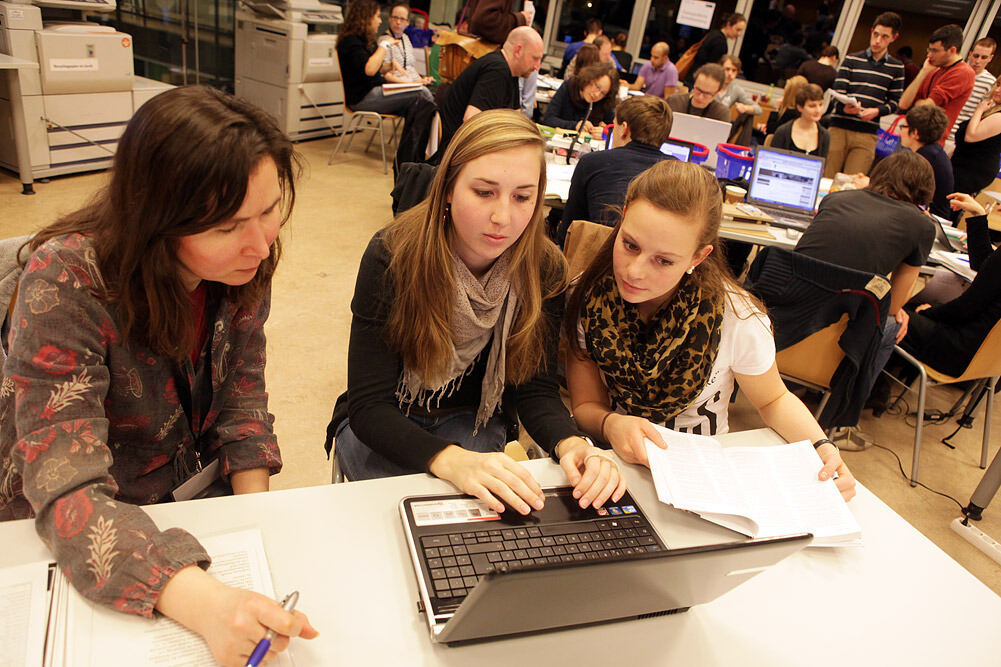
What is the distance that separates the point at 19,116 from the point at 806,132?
479cm

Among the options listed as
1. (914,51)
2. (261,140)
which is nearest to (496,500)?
(261,140)

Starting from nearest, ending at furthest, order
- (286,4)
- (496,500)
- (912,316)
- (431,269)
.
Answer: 1. (496,500)
2. (431,269)
3. (912,316)
4. (286,4)

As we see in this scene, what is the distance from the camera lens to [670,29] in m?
8.46

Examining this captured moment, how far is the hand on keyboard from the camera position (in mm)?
1007

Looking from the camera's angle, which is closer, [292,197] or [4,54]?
[292,197]

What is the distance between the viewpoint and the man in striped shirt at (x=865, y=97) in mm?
5117

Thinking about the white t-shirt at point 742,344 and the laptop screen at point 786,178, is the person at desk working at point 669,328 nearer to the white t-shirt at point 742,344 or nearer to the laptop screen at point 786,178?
the white t-shirt at point 742,344

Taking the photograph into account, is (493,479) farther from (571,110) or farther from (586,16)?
(586,16)

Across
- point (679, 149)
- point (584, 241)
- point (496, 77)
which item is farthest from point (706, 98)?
→ point (584, 241)

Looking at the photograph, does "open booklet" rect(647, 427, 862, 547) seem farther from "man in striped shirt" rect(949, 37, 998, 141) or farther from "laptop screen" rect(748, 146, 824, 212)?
"man in striped shirt" rect(949, 37, 998, 141)

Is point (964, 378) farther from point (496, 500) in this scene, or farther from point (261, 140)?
point (261, 140)

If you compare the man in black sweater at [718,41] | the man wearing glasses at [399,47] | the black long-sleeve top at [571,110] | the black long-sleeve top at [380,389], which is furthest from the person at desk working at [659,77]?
the black long-sleeve top at [380,389]

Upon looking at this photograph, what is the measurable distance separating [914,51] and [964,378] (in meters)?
6.87

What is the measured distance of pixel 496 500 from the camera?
1.01 m
